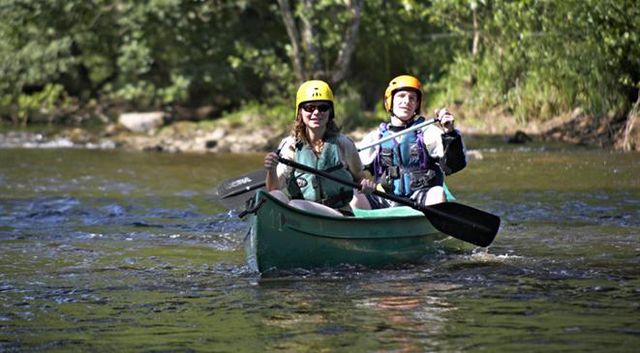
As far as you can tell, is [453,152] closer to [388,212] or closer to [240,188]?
[388,212]

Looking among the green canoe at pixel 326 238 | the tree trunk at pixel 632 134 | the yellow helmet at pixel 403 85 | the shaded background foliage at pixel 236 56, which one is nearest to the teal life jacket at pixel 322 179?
the green canoe at pixel 326 238

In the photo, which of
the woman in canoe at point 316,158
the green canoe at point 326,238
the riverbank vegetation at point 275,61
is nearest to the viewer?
the green canoe at point 326,238

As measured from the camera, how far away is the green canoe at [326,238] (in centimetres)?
769

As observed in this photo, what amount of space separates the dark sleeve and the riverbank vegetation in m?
8.42

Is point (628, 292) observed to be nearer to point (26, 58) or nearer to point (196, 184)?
point (196, 184)

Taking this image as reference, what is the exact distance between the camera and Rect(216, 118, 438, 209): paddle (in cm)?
876

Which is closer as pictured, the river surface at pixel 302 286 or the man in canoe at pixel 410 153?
the river surface at pixel 302 286

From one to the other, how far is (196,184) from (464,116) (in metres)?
6.54

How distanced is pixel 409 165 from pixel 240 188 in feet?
4.32

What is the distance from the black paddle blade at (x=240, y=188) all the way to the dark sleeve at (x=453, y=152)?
137 centimetres

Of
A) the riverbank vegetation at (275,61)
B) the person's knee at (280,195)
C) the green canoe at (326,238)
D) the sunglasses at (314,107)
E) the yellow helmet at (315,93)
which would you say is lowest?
the green canoe at (326,238)

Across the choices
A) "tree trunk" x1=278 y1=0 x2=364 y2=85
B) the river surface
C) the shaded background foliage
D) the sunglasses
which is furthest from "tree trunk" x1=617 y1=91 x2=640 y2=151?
the sunglasses

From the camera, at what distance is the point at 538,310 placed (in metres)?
6.55

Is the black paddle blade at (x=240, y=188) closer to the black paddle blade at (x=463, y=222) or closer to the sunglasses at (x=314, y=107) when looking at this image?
the sunglasses at (x=314, y=107)
